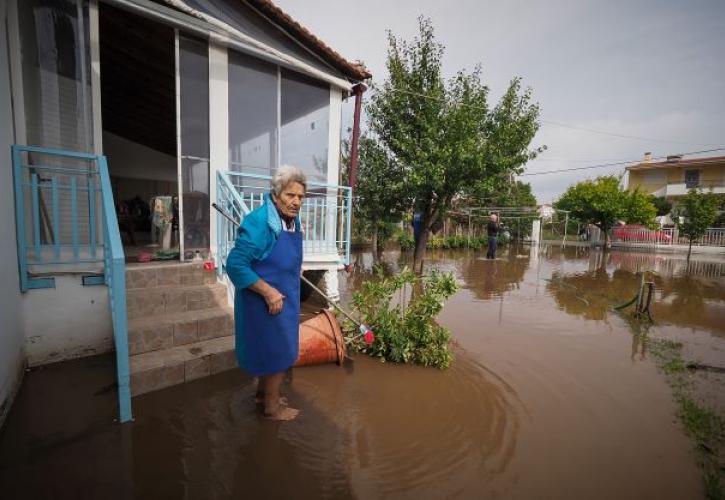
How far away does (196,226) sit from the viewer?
172 inches

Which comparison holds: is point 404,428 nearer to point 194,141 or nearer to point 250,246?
point 250,246

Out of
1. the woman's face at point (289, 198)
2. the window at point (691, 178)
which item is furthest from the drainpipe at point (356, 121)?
the window at point (691, 178)

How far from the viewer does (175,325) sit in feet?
10.4

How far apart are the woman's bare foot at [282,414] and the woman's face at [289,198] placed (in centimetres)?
148

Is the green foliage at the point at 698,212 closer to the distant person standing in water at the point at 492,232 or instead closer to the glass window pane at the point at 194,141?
the distant person standing in water at the point at 492,232

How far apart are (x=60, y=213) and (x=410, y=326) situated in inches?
149

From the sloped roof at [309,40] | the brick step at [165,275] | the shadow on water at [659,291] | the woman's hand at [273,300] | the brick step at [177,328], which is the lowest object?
the shadow on water at [659,291]

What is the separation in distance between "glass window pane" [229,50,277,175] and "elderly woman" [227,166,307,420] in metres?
3.06

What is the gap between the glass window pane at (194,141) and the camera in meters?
4.29

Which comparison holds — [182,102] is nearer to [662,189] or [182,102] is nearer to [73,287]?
[73,287]

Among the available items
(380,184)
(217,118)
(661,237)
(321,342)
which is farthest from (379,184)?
(661,237)

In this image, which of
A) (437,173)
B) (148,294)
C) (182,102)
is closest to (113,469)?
(148,294)

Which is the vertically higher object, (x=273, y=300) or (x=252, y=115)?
(x=252, y=115)

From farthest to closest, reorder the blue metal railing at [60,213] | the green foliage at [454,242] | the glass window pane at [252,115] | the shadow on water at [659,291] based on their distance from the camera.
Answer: the green foliage at [454,242], the shadow on water at [659,291], the glass window pane at [252,115], the blue metal railing at [60,213]
